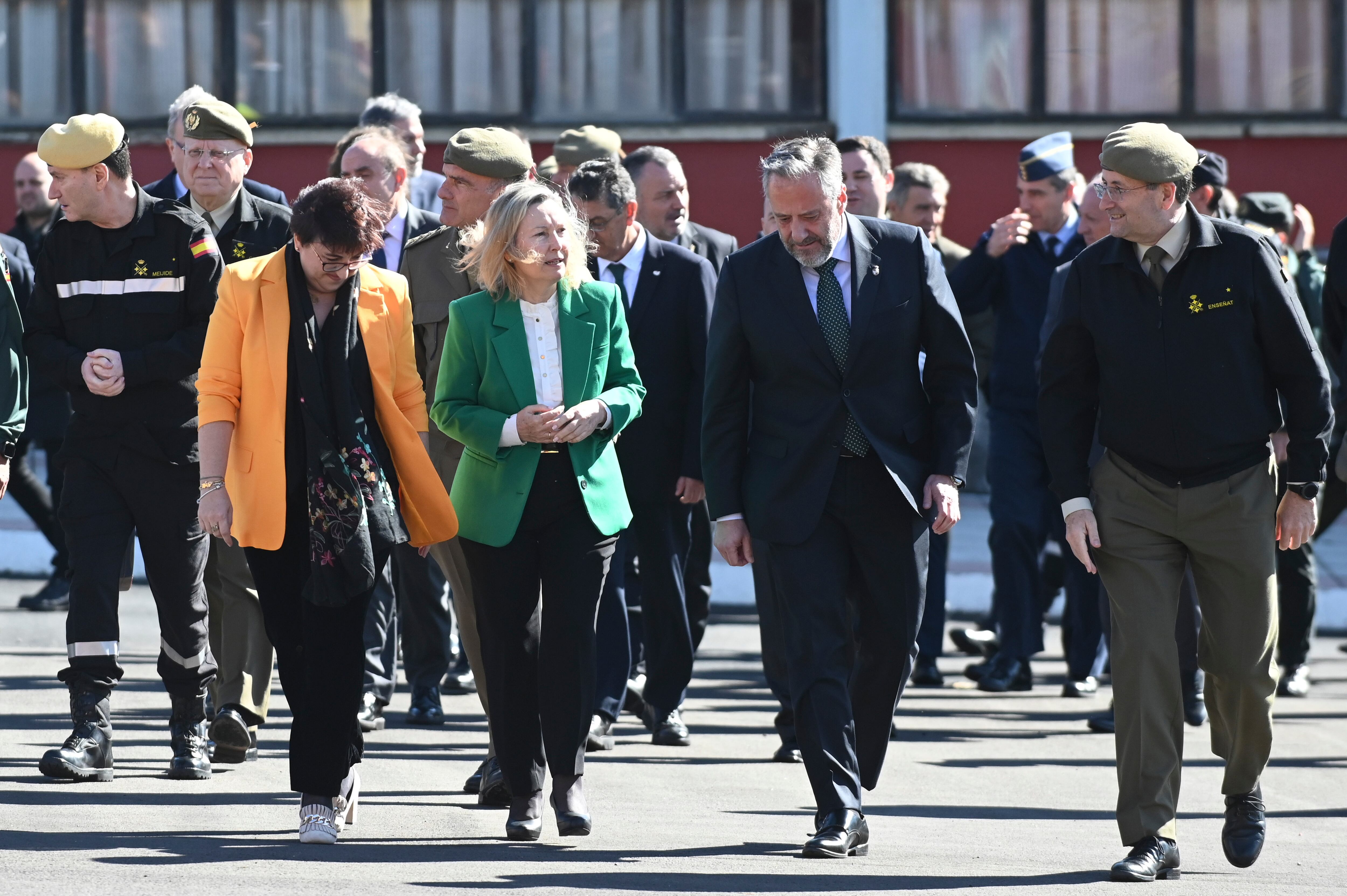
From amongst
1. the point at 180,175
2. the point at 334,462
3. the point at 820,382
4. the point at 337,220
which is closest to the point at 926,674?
the point at 820,382

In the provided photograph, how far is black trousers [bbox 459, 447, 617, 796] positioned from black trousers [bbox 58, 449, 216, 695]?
4.33 ft

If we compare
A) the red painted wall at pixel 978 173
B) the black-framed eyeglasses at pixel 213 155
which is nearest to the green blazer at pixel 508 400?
the black-framed eyeglasses at pixel 213 155

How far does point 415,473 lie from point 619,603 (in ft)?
6.28

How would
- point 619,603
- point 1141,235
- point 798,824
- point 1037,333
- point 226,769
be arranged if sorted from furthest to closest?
1. point 1037,333
2. point 619,603
3. point 226,769
4. point 798,824
5. point 1141,235

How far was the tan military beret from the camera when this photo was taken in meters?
7.14

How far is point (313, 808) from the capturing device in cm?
625

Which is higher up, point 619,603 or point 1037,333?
point 1037,333

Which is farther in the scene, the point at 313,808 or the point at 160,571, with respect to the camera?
the point at 160,571

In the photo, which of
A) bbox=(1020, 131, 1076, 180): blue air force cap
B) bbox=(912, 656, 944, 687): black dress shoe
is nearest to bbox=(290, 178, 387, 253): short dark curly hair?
bbox=(1020, 131, 1076, 180): blue air force cap

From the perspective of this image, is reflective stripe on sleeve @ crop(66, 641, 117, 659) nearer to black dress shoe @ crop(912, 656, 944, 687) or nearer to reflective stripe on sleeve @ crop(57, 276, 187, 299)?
reflective stripe on sleeve @ crop(57, 276, 187, 299)

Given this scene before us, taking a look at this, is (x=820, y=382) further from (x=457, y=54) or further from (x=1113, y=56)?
(x=457, y=54)

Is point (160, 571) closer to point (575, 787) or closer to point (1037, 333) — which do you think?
point (575, 787)

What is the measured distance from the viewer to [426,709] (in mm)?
8633

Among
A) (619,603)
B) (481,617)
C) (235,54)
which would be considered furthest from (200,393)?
(235,54)
